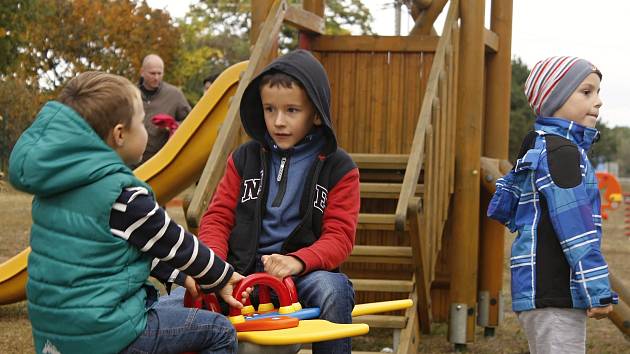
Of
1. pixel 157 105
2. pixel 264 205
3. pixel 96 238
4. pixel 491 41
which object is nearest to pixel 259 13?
pixel 491 41

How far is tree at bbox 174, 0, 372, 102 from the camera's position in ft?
161

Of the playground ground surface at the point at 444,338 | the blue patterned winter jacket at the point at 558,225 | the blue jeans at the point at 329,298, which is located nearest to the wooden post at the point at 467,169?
the playground ground surface at the point at 444,338

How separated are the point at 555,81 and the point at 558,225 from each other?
1.99 ft

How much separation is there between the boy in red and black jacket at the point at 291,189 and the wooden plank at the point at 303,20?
348cm

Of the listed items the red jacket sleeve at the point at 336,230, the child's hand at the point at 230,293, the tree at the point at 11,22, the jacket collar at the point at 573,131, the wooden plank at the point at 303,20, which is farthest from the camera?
the tree at the point at 11,22

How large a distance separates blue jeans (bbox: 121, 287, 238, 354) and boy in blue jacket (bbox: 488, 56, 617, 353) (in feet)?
4.39

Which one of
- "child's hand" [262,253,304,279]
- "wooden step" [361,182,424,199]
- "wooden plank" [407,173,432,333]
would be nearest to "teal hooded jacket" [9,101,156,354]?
"child's hand" [262,253,304,279]

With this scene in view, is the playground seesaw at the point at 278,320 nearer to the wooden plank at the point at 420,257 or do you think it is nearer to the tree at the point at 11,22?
the wooden plank at the point at 420,257

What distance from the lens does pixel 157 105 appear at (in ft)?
33.5

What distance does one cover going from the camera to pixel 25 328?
784 cm

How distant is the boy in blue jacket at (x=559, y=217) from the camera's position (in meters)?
3.87

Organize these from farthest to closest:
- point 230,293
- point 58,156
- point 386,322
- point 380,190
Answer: point 380,190 → point 386,322 → point 230,293 → point 58,156

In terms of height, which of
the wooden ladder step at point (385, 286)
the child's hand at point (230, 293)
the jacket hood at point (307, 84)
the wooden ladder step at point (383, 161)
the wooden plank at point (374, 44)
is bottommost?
the wooden ladder step at point (385, 286)

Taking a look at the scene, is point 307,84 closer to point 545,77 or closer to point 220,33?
point 545,77
